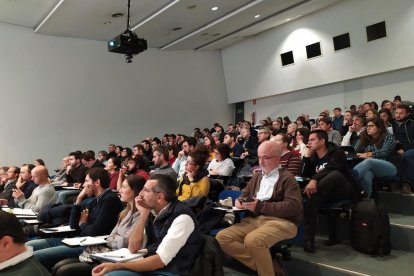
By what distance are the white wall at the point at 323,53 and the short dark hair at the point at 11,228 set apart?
8759 mm

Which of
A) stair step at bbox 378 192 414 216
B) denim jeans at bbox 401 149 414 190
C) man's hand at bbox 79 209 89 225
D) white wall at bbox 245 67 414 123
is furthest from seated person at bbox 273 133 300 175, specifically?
white wall at bbox 245 67 414 123

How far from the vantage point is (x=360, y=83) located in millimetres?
9477

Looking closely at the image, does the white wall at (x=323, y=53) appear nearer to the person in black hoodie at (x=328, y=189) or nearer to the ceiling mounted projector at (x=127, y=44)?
the ceiling mounted projector at (x=127, y=44)

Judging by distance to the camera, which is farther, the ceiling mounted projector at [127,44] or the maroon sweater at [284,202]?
the ceiling mounted projector at [127,44]

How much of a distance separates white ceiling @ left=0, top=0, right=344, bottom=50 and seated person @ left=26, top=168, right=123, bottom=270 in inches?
218

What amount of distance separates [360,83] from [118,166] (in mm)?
6857

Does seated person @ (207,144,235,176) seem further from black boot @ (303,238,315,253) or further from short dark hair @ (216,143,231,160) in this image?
black boot @ (303,238,315,253)

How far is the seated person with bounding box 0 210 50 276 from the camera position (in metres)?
1.48

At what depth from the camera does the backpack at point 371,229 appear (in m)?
2.83

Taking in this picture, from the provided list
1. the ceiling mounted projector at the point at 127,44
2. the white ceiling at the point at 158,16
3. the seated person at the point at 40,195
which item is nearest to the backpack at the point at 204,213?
the seated person at the point at 40,195

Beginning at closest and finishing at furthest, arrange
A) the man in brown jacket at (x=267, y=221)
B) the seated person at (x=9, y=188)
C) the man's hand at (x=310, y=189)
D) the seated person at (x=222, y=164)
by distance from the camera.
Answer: the man in brown jacket at (x=267, y=221), the man's hand at (x=310, y=189), the seated person at (x=222, y=164), the seated person at (x=9, y=188)

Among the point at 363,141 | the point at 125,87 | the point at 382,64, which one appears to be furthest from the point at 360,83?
the point at 125,87

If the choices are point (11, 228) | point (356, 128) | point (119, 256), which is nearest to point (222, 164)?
point (356, 128)

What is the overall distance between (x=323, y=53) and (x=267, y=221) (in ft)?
27.0
